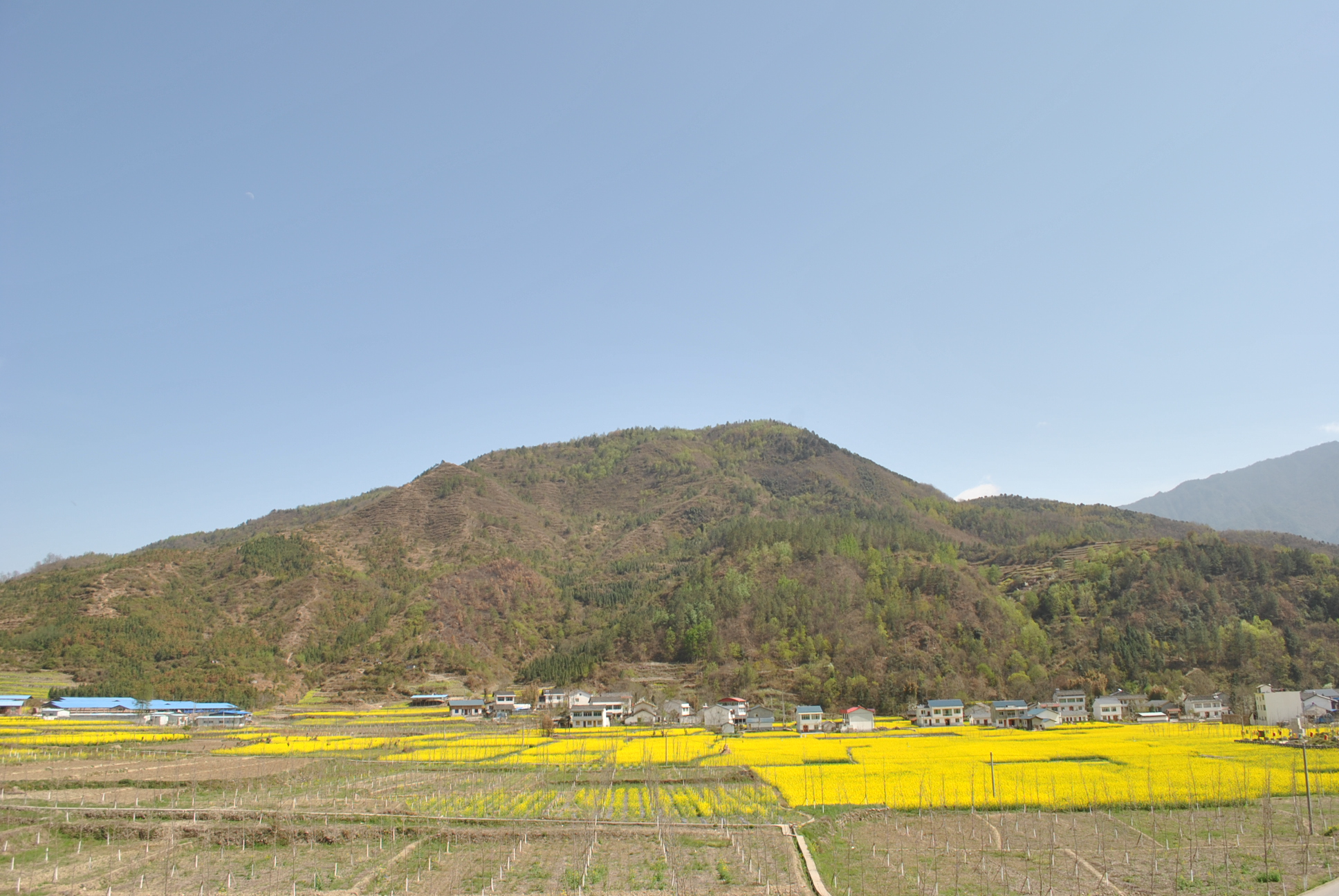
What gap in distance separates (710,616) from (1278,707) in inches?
2528

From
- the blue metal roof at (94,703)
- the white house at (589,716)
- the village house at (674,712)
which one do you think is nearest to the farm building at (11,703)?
the blue metal roof at (94,703)

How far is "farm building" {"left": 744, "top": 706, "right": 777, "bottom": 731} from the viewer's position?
Result: 73.8 metres

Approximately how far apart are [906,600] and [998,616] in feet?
39.4

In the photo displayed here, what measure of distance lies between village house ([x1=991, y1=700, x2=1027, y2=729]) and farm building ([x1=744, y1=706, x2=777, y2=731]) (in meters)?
22.7

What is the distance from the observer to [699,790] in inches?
1416

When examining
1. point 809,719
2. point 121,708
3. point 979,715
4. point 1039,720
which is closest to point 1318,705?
point 1039,720

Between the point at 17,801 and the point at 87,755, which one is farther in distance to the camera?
the point at 87,755

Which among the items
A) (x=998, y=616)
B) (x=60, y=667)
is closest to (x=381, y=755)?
(x=60, y=667)

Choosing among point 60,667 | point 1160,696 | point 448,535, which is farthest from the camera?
point 448,535

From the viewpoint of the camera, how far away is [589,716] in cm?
7969

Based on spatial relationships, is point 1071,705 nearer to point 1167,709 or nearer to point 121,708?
point 1167,709

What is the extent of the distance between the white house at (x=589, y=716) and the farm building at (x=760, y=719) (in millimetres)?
15457

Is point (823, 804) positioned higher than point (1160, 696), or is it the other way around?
point (823, 804)

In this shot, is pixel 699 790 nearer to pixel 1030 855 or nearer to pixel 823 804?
pixel 823 804
